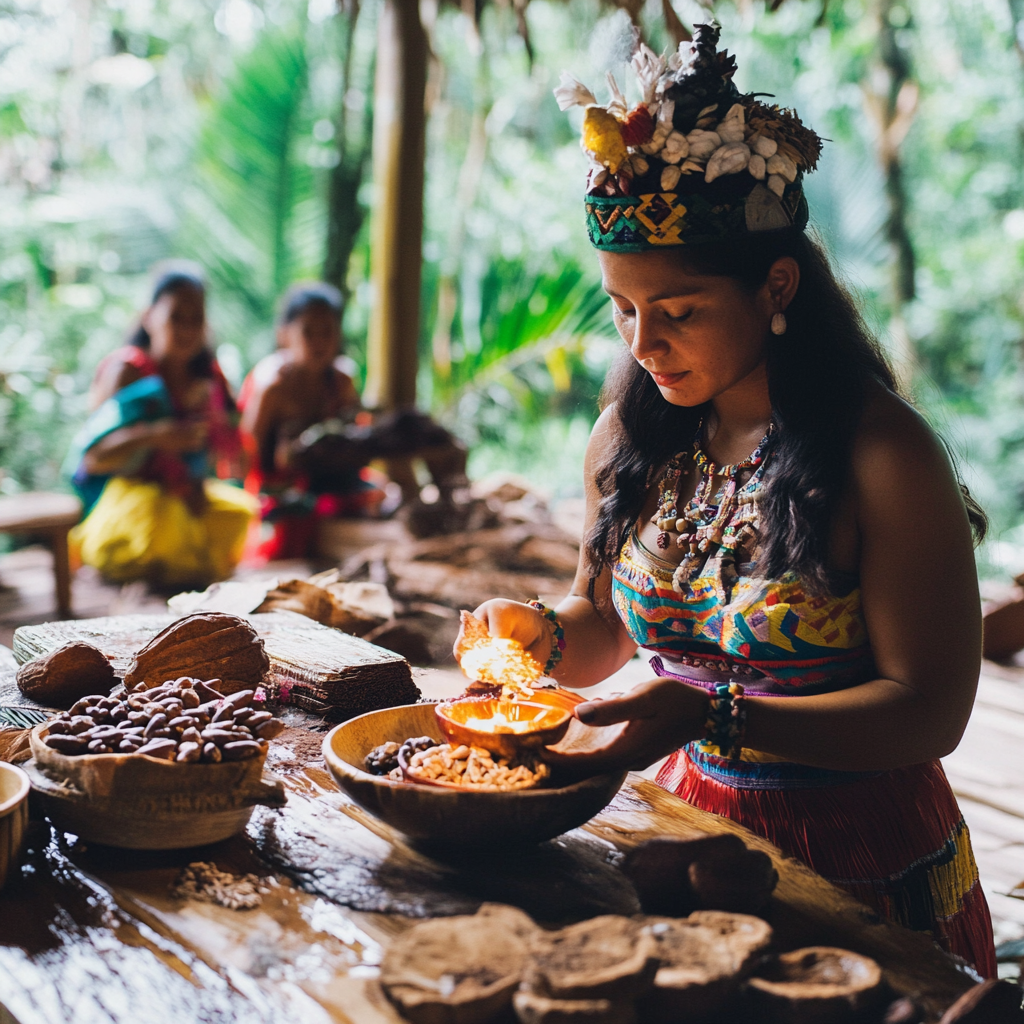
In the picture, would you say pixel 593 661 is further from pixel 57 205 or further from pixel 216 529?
pixel 57 205

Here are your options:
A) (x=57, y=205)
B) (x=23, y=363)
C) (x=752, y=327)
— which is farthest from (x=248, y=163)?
(x=752, y=327)

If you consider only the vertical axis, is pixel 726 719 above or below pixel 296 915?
above

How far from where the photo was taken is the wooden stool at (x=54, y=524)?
4770mm

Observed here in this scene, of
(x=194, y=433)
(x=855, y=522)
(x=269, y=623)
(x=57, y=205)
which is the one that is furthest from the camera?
(x=57, y=205)

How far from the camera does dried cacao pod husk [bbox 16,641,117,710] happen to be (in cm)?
177

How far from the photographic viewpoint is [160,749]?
1338 mm

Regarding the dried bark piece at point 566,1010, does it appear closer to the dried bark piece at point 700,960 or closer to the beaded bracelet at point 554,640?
the dried bark piece at point 700,960

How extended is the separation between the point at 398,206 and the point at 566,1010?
5.14 metres

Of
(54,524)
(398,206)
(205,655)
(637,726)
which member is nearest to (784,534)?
(637,726)

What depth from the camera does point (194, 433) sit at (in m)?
5.29

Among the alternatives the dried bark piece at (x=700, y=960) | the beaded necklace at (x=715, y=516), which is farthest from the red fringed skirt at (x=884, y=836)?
the dried bark piece at (x=700, y=960)

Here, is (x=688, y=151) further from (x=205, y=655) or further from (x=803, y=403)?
(x=205, y=655)

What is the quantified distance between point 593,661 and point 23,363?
250 inches

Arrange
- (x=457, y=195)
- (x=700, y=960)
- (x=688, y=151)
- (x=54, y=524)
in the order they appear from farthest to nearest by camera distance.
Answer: (x=457, y=195) < (x=54, y=524) < (x=688, y=151) < (x=700, y=960)
